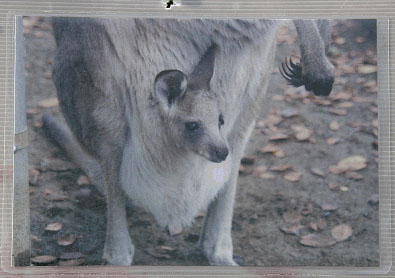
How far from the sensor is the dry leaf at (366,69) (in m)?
4.34

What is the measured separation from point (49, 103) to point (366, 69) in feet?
8.60

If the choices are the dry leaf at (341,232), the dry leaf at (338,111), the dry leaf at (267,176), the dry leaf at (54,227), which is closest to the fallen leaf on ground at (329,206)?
the dry leaf at (341,232)

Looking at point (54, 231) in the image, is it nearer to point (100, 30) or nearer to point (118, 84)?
point (118, 84)

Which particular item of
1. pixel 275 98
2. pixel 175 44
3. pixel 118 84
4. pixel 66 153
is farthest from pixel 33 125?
pixel 275 98

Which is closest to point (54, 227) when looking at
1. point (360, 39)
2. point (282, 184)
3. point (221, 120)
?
point (221, 120)

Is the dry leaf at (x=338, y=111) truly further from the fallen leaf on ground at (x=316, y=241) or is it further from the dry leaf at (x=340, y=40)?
the fallen leaf on ground at (x=316, y=241)

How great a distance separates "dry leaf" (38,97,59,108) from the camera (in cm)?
419

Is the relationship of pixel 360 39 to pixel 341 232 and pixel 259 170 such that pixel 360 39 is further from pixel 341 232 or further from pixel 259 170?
pixel 341 232

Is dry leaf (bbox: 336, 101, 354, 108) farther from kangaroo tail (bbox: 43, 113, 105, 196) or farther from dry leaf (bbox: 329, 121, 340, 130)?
kangaroo tail (bbox: 43, 113, 105, 196)

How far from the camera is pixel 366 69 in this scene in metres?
4.35

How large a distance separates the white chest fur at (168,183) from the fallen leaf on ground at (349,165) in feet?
2.90

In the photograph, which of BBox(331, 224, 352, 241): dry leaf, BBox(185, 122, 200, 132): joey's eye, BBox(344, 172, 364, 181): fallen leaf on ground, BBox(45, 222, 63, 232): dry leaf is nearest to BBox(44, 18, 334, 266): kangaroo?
BBox(185, 122, 200, 132): joey's eye

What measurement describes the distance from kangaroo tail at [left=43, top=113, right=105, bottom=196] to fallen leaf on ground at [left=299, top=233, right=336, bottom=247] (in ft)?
5.51

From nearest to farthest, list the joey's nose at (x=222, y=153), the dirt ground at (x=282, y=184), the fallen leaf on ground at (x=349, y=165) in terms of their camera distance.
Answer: the joey's nose at (x=222, y=153), the dirt ground at (x=282, y=184), the fallen leaf on ground at (x=349, y=165)
